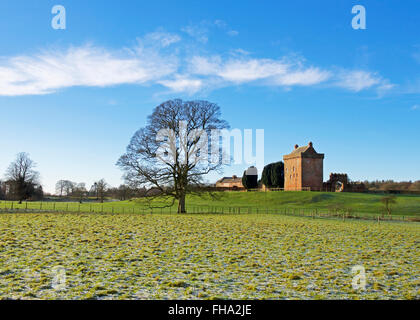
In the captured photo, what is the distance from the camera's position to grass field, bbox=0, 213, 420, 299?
Answer: 9.48 metres

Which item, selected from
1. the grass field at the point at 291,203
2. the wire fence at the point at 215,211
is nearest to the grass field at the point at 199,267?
the wire fence at the point at 215,211

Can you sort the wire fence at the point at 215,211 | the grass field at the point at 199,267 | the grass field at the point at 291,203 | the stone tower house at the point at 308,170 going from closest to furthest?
the grass field at the point at 199,267 < the wire fence at the point at 215,211 < the grass field at the point at 291,203 < the stone tower house at the point at 308,170

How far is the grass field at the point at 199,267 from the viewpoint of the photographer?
9.48m

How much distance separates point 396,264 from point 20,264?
554 inches

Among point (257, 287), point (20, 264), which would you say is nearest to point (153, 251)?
point (20, 264)

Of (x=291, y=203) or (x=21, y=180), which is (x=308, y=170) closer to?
(x=291, y=203)

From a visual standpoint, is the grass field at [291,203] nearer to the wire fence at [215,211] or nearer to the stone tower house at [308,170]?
the wire fence at [215,211]

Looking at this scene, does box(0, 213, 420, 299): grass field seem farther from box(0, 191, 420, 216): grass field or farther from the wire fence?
box(0, 191, 420, 216): grass field

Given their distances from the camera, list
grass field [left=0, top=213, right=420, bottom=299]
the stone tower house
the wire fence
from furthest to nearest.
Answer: the stone tower house, the wire fence, grass field [left=0, top=213, right=420, bottom=299]

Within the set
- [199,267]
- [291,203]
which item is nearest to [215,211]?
[291,203]

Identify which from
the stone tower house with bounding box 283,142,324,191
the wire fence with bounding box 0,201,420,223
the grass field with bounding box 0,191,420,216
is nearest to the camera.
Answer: the wire fence with bounding box 0,201,420,223

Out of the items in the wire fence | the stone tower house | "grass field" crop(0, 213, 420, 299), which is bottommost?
the wire fence

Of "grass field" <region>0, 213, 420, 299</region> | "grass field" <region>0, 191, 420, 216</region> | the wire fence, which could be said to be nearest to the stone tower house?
"grass field" <region>0, 191, 420, 216</region>
